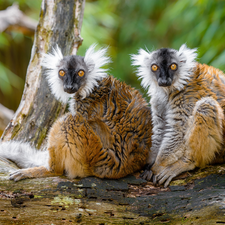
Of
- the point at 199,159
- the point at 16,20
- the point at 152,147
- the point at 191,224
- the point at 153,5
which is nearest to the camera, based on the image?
the point at 191,224

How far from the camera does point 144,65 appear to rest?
526cm

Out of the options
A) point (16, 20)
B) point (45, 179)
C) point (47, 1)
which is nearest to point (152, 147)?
point (45, 179)

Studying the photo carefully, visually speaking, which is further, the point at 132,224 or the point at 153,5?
the point at 153,5

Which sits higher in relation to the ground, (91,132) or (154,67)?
(154,67)

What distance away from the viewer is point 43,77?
591 cm

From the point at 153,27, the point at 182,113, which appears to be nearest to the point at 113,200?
the point at 182,113

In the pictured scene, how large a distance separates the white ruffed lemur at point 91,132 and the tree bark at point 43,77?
30.9 inches

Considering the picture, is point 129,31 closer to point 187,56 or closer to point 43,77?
point 43,77

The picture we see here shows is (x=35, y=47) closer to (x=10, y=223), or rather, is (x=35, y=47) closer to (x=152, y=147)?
(x=152, y=147)

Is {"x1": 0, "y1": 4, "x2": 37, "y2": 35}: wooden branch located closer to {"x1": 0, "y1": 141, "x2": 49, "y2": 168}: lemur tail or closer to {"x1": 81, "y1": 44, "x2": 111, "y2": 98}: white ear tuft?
{"x1": 81, "y1": 44, "x2": 111, "y2": 98}: white ear tuft

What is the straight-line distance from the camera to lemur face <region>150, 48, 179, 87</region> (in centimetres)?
460

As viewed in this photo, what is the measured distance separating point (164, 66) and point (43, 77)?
2630 millimetres

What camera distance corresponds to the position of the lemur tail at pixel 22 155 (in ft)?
15.7

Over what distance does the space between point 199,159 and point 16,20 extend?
7.01 metres
